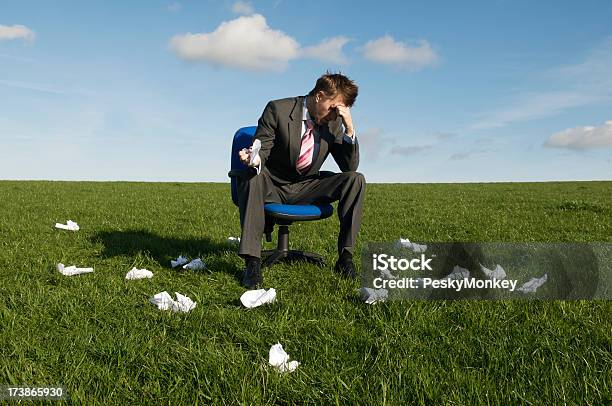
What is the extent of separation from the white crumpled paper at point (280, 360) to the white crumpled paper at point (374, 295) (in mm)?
1199

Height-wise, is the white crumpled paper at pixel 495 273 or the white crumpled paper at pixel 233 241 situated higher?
the white crumpled paper at pixel 495 273

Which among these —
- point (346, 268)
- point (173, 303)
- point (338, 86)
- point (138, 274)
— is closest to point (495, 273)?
point (346, 268)

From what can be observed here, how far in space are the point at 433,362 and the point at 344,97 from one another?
302 cm

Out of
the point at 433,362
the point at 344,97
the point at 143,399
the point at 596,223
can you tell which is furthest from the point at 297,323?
the point at 596,223

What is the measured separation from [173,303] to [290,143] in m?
2.14

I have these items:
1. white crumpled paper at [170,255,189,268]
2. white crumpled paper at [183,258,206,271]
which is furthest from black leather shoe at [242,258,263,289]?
white crumpled paper at [170,255,189,268]

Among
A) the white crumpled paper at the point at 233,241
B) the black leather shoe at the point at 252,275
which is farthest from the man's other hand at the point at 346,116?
the white crumpled paper at the point at 233,241

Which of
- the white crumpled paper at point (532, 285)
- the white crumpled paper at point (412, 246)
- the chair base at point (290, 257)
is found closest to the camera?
the white crumpled paper at point (532, 285)

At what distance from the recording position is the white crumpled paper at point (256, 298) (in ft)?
13.3

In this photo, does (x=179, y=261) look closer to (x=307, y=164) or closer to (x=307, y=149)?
(x=307, y=164)

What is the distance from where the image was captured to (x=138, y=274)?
16.8ft

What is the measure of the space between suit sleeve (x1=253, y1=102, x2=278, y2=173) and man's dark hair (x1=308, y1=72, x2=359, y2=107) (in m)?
0.55

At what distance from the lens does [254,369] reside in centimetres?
292

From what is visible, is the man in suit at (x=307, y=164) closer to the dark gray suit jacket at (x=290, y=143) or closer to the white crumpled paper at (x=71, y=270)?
the dark gray suit jacket at (x=290, y=143)
